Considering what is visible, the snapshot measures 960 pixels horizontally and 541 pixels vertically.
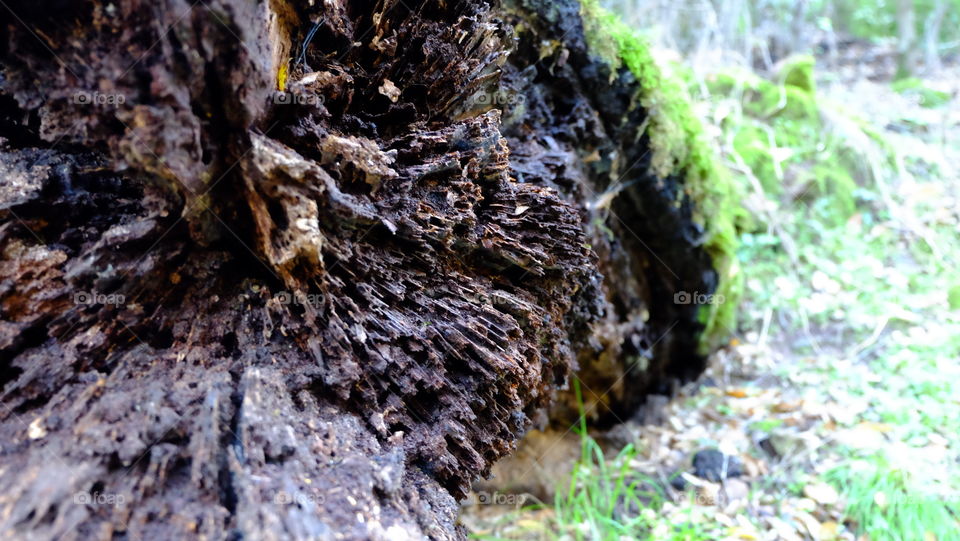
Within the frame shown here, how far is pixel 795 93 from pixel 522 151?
4894mm

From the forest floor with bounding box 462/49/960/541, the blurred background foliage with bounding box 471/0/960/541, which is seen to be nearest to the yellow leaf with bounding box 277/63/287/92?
the blurred background foliage with bounding box 471/0/960/541

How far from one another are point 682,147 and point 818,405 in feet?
7.06

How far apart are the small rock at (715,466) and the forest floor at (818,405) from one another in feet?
0.04

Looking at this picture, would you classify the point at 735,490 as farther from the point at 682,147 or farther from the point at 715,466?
the point at 682,147

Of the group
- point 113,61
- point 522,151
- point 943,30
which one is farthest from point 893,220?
point 943,30

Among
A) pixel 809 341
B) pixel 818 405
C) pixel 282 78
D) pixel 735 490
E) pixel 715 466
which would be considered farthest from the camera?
pixel 809 341

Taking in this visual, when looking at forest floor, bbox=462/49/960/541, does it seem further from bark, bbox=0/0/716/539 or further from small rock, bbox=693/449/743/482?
bark, bbox=0/0/716/539

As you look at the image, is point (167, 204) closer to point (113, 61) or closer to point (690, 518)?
point (113, 61)

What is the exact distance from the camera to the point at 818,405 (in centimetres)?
404

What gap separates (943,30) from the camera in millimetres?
11453

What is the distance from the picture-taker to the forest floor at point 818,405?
3240 mm

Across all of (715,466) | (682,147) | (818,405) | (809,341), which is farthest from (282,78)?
(809,341)

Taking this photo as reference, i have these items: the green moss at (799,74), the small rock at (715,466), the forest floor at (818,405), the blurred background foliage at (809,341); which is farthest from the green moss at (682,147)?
the green moss at (799,74)

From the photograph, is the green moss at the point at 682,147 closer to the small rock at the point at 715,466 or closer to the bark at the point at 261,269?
the small rock at the point at 715,466
